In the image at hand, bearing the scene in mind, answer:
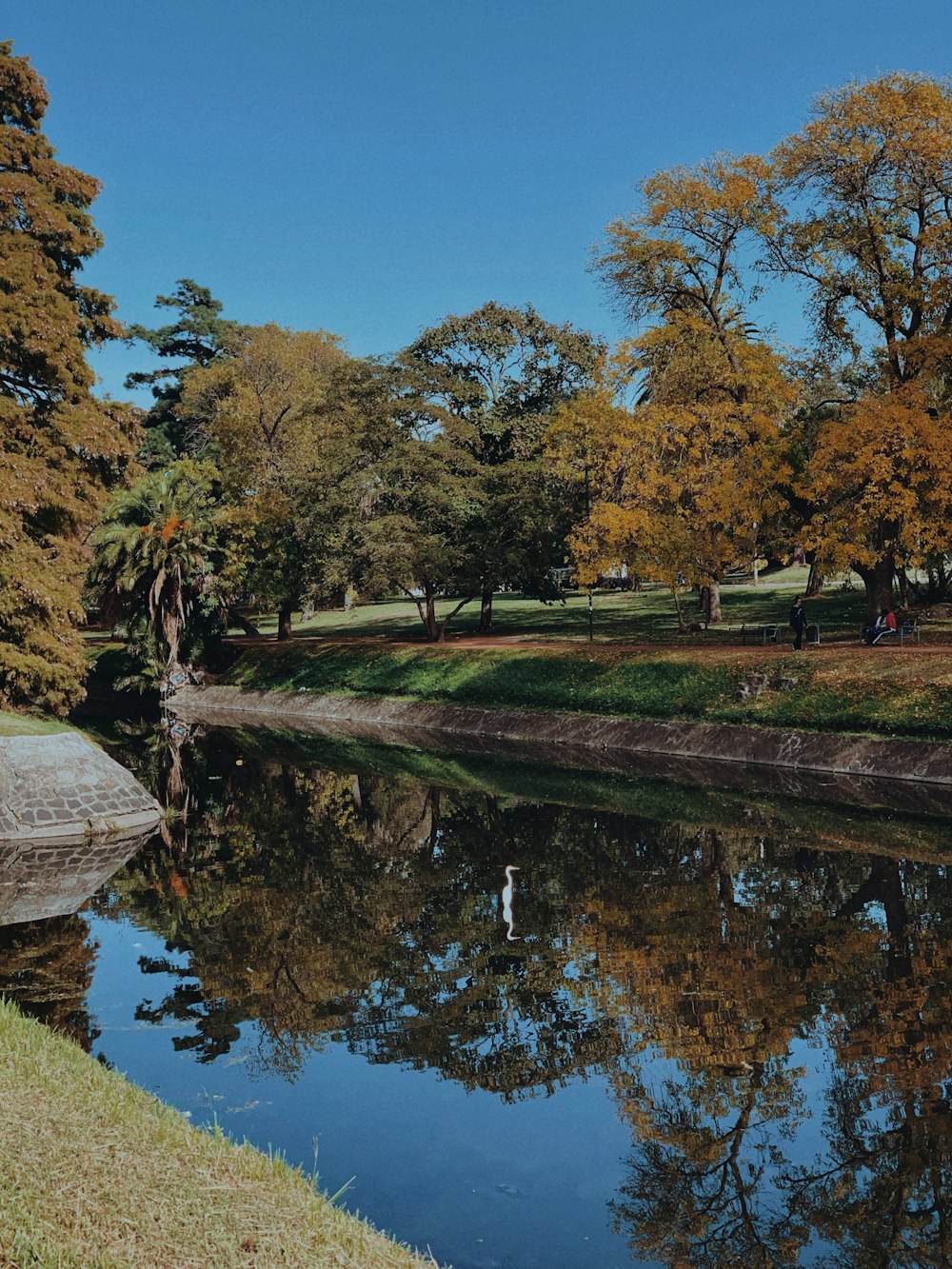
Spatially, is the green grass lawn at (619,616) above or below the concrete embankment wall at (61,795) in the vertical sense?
above

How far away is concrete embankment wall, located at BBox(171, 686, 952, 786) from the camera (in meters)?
25.9

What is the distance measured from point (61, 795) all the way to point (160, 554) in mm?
24667

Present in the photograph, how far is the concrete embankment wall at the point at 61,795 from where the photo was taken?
68.0 ft

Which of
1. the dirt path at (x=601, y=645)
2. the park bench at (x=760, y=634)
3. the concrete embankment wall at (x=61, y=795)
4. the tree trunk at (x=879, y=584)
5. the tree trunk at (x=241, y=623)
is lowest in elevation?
the concrete embankment wall at (x=61, y=795)

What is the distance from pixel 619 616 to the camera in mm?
51250

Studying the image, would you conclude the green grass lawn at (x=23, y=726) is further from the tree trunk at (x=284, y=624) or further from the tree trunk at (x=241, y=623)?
the tree trunk at (x=284, y=624)

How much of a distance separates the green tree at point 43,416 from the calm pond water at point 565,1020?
26.2ft

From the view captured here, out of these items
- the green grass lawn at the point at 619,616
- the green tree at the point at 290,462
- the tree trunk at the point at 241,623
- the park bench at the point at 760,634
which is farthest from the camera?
the tree trunk at the point at 241,623

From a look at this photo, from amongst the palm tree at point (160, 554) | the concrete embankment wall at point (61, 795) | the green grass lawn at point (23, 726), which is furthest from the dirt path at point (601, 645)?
the green grass lawn at point (23, 726)

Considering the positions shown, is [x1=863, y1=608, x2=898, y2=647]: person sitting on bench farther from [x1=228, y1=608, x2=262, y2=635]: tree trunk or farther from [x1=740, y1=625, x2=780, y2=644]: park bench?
[x1=228, y1=608, x2=262, y2=635]: tree trunk

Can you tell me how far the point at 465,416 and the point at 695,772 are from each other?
24765 millimetres

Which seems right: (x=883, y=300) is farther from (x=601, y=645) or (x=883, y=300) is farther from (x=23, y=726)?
(x=23, y=726)

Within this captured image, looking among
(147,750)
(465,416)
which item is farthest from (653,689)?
(465,416)

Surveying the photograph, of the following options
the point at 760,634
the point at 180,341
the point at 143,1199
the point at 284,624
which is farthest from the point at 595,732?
the point at 180,341
